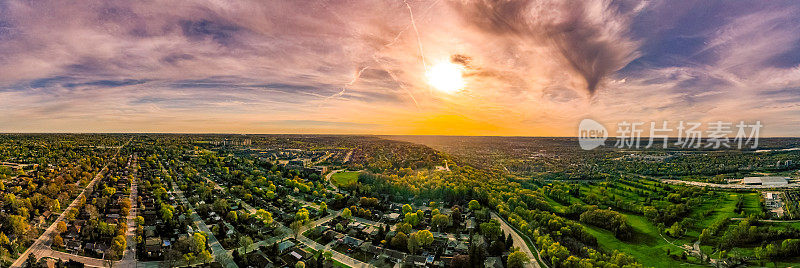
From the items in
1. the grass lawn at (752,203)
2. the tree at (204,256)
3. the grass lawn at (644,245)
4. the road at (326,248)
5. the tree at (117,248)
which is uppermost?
the grass lawn at (752,203)

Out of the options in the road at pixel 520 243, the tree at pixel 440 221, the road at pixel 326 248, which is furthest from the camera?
the tree at pixel 440 221

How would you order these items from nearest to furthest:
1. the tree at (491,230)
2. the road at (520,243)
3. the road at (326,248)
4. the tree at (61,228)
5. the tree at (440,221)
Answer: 1. the road at (326,248)
2. the road at (520,243)
3. the tree at (61,228)
4. the tree at (491,230)
5. the tree at (440,221)

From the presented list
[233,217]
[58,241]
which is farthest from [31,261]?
[233,217]

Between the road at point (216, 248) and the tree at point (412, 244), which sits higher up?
the tree at point (412, 244)

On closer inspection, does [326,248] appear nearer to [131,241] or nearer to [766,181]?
[131,241]

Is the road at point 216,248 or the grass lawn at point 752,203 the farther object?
the grass lawn at point 752,203

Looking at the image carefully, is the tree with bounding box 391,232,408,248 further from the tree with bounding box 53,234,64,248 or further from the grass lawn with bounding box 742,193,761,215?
the grass lawn with bounding box 742,193,761,215

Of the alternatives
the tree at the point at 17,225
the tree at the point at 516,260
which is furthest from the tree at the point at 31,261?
the tree at the point at 516,260

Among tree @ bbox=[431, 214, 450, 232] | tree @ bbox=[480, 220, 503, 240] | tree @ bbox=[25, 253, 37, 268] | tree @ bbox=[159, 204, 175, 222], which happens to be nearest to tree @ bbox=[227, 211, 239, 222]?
tree @ bbox=[159, 204, 175, 222]

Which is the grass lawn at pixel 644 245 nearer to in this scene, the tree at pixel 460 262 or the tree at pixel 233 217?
the tree at pixel 460 262

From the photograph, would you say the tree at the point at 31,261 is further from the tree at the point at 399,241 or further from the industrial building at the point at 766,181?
the industrial building at the point at 766,181
